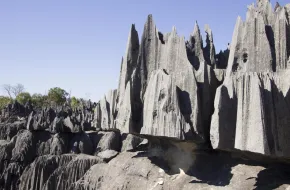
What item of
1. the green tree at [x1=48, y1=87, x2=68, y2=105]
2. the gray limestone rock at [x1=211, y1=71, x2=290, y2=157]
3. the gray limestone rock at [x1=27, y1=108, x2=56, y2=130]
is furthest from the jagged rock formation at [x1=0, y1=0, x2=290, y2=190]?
the green tree at [x1=48, y1=87, x2=68, y2=105]

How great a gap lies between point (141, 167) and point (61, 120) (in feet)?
27.9

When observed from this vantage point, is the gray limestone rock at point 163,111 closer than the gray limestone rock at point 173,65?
Yes

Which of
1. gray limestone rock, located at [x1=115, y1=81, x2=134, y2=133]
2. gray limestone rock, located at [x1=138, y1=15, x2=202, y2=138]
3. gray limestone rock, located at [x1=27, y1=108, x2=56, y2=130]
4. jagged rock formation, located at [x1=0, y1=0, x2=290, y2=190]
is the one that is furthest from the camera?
gray limestone rock, located at [x1=27, y1=108, x2=56, y2=130]

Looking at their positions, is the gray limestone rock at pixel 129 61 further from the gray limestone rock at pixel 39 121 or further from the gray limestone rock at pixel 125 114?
the gray limestone rock at pixel 39 121

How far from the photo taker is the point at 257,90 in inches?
382

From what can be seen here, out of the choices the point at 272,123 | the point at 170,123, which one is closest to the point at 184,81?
the point at 170,123

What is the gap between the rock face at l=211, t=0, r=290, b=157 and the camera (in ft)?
31.4

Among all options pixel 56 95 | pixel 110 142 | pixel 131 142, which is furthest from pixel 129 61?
pixel 56 95

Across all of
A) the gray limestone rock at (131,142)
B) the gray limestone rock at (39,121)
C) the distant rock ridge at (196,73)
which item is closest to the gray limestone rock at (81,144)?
the gray limestone rock at (131,142)

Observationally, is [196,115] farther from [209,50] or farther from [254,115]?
[209,50]

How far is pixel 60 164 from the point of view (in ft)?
59.7

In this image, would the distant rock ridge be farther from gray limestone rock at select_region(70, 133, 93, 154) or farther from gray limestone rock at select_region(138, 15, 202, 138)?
gray limestone rock at select_region(70, 133, 93, 154)

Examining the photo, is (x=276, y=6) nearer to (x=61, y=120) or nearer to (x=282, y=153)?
(x=282, y=153)

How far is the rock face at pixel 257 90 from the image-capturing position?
9578 millimetres
